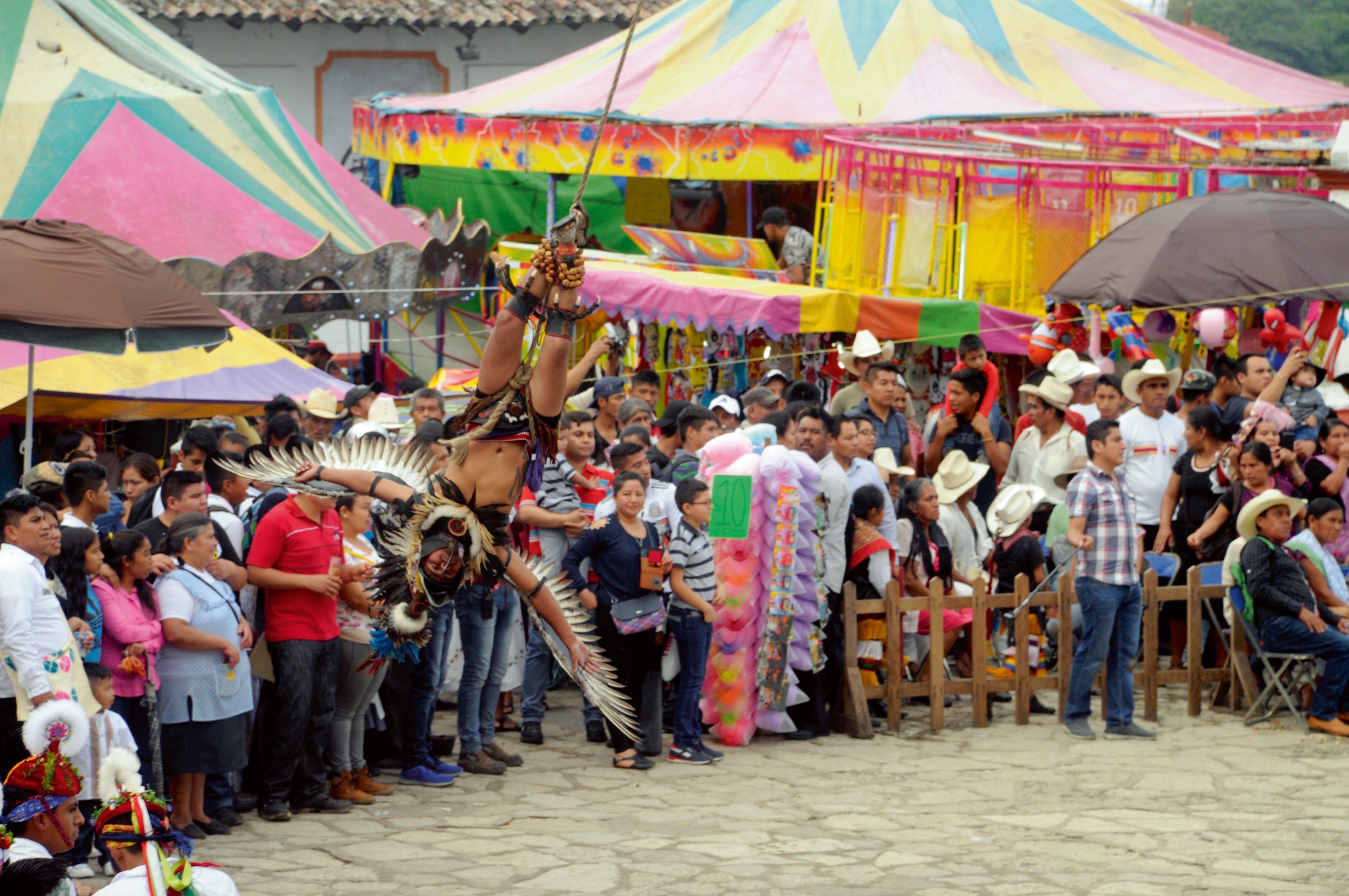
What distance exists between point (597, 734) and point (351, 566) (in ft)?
6.51

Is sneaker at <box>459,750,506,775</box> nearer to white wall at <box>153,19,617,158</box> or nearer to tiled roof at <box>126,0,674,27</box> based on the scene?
tiled roof at <box>126,0,674,27</box>

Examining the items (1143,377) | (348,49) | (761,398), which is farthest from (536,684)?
(348,49)

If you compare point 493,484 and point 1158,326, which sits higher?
point 1158,326

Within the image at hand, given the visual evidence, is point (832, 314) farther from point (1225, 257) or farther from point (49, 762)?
point (49, 762)

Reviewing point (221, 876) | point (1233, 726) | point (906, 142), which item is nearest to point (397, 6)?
point (906, 142)

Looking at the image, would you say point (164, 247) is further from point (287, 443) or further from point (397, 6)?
point (397, 6)

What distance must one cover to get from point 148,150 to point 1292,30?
31895 mm

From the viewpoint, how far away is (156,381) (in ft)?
34.2

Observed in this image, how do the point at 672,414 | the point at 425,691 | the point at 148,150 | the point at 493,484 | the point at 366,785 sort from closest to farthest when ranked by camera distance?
the point at 493,484 < the point at 366,785 < the point at 425,691 < the point at 672,414 < the point at 148,150

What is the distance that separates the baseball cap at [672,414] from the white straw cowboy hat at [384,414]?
1.60 m

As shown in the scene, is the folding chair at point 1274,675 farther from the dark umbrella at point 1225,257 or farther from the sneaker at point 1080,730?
the dark umbrella at point 1225,257

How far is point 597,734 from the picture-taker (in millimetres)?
8531

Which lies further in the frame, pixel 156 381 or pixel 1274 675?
pixel 156 381

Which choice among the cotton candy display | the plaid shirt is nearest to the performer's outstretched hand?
the cotton candy display
